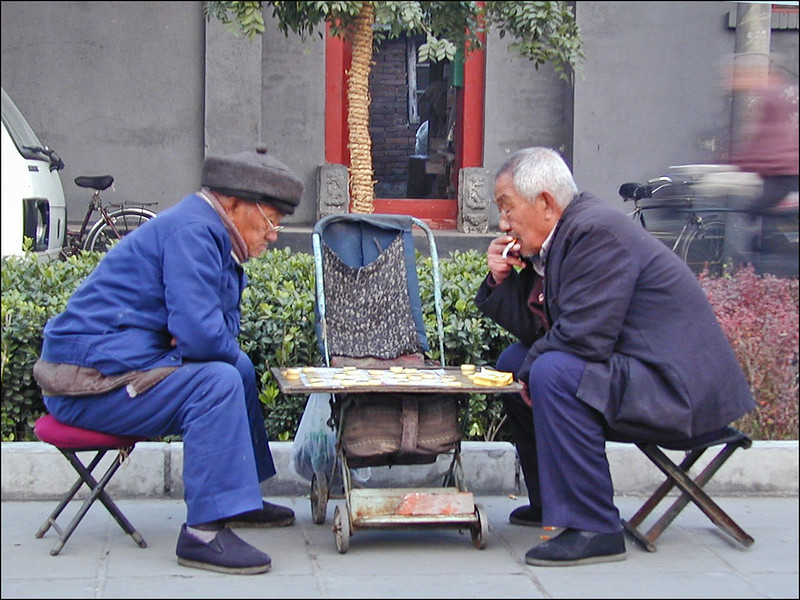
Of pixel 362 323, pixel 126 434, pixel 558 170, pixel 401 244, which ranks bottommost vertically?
pixel 126 434

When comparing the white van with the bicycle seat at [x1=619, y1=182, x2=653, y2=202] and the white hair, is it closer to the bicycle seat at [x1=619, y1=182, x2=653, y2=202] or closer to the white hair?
the white hair

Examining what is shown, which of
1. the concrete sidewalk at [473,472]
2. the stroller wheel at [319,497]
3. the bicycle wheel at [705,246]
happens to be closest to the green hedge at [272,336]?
the concrete sidewalk at [473,472]

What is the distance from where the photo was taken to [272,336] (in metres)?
4.61

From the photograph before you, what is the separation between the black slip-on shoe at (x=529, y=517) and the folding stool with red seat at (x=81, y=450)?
1419mm

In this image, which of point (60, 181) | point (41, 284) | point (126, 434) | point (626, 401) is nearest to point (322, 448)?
point (126, 434)

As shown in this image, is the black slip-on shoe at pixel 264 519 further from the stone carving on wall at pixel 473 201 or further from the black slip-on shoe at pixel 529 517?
the stone carving on wall at pixel 473 201

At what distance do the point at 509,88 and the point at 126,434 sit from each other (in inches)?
253

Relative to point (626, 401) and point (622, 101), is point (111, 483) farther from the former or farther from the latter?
point (622, 101)

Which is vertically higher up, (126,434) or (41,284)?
(41,284)

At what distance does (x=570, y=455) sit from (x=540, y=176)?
3.28ft

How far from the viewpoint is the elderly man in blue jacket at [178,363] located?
3.47 metres

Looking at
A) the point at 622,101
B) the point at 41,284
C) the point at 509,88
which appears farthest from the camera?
the point at 509,88

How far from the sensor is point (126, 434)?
361 cm

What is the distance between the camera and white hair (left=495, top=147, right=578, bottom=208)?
3830 millimetres
